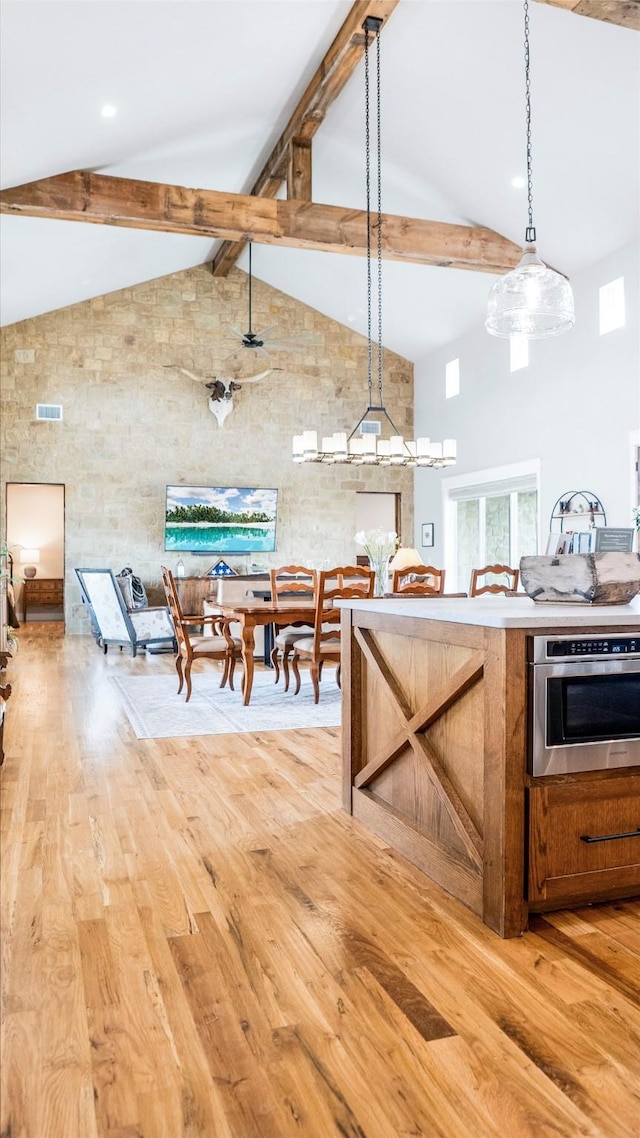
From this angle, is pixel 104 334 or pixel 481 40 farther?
pixel 104 334

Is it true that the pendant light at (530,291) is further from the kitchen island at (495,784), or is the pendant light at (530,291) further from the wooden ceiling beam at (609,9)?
the kitchen island at (495,784)

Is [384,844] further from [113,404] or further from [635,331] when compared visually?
[113,404]

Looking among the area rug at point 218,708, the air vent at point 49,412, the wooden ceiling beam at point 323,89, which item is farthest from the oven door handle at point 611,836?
the air vent at point 49,412

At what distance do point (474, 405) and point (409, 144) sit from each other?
3.88 metres

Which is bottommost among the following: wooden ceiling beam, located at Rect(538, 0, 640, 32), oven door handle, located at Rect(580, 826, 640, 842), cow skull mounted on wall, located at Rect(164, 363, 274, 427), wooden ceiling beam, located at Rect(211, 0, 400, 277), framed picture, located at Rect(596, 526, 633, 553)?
oven door handle, located at Rect(580, 826, 640, 842)

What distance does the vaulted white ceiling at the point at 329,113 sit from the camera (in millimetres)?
5145

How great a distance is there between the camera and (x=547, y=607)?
2.33 meters

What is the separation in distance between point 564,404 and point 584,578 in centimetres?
670

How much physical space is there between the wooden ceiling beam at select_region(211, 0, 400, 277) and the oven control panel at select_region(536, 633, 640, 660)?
17.4ft

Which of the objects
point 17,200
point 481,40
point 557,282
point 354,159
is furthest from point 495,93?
point 17,200

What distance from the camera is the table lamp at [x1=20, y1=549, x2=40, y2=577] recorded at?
13555mm

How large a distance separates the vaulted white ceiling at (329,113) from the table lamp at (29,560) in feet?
17.2

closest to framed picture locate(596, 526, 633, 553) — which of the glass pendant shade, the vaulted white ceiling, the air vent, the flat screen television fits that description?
the glass pendant shade

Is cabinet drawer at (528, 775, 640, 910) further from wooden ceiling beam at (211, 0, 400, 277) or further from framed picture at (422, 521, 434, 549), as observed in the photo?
framed picture at (422, 521, 434, 549)
